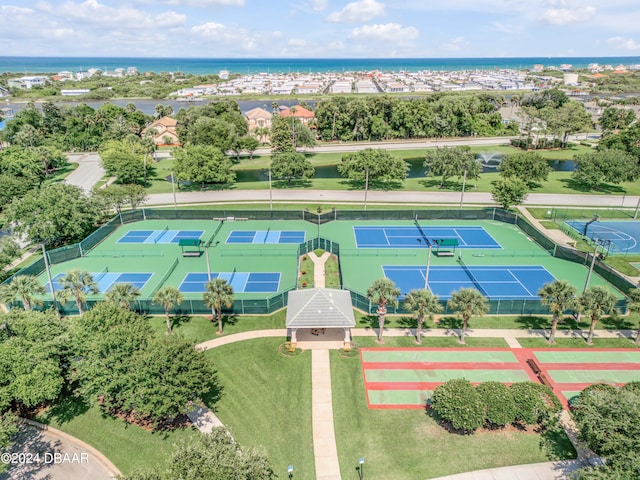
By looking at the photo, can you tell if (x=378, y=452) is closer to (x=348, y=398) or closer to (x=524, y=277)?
(x=348, y=398)

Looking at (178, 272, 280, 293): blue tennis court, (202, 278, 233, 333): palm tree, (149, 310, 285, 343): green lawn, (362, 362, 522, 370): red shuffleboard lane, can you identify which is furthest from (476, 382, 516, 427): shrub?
(178, 272, 280, 293): blue tennis court

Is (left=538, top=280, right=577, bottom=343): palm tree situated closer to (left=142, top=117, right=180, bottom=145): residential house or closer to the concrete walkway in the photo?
the concrete walkway

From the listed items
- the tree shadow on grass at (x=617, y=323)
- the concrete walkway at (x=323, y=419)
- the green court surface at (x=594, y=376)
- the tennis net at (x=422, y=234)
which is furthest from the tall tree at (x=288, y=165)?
the green court surface at (x=594, y=376)

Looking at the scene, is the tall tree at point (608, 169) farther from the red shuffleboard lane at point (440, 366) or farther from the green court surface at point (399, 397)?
the green court surface at point (399, 397)

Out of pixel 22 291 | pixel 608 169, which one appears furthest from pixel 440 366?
pixel 608 169

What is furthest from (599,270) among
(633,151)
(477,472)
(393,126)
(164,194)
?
(393,126)

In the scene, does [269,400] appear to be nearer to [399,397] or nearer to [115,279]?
[399,397]
